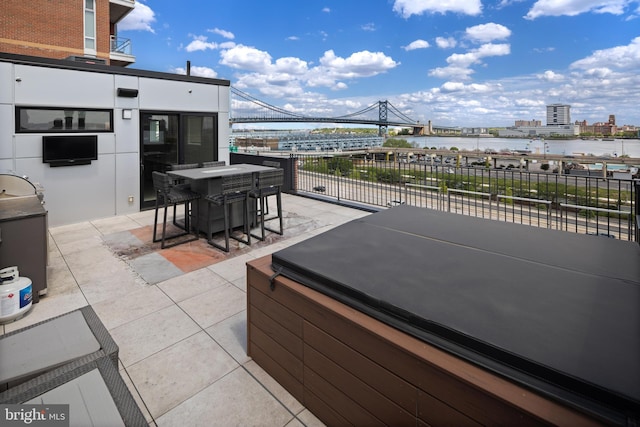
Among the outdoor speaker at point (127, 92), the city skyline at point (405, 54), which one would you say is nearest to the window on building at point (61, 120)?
the outdoor speaker at point (127, 92)

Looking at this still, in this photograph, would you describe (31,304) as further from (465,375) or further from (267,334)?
(465,375)

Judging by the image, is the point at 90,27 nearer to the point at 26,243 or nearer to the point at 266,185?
the point at 266,185

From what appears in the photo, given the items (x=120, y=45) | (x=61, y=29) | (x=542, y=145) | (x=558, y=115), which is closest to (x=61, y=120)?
(x=61, y=29)

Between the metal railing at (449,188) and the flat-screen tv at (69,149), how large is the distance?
4041 millimetres

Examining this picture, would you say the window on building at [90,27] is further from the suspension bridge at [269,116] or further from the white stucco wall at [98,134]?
the white stucco wall at [98,134]

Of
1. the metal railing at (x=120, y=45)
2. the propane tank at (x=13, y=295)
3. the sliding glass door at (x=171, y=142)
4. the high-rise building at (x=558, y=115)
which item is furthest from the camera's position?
the high-rise building at (x=558, y=115)

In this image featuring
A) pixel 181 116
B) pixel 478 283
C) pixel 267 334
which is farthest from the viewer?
pixel 181 116

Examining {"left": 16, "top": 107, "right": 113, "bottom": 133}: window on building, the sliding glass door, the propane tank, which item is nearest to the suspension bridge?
the sliding glass door

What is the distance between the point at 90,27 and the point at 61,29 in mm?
1404

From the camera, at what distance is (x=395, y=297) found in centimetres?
147

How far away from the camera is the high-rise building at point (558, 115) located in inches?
887

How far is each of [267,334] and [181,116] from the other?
5795 mm

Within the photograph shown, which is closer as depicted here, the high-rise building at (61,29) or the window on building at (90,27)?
the high-rise building at (61,29)

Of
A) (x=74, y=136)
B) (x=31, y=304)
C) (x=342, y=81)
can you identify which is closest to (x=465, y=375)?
(x=31, y=304)
